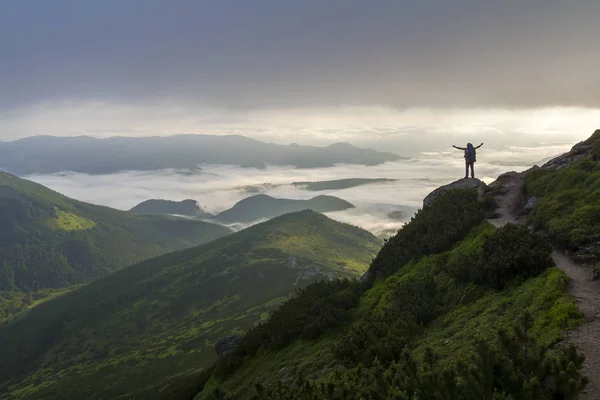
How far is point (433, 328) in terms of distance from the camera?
22656mm

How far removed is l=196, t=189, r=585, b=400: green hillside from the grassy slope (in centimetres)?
190

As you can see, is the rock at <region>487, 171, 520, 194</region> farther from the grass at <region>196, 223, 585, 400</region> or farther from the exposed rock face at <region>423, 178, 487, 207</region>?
the grass at <region>196, 223, 585, 400</region>

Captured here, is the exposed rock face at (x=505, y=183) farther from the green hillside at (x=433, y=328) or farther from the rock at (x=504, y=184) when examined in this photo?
the green hillside at (x=433, y=328)

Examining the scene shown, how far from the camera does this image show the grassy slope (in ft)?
78.1

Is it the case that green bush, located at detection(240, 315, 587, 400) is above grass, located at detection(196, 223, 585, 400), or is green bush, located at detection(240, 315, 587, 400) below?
above

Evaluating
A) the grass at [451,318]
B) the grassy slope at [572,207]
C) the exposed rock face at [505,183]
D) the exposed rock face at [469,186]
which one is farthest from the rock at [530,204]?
the exposed rock face at [469,186]

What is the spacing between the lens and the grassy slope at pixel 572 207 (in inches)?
937

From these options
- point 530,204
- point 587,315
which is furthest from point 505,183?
point 587,315

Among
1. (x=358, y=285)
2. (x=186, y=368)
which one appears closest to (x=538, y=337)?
(x=358, y=285)

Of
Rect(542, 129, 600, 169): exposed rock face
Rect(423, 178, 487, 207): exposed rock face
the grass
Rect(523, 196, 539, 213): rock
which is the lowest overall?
the grass

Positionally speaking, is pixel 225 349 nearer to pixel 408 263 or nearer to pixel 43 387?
pixel 408 263

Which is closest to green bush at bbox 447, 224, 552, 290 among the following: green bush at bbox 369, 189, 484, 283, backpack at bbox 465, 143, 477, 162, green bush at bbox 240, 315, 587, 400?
green bush at bbox 369, 189, 484, 283

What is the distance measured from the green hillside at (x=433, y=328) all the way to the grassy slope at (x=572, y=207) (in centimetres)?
190

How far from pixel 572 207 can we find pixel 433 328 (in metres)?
15.0
